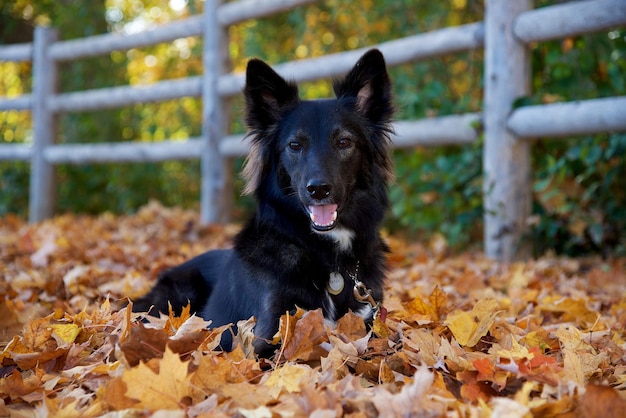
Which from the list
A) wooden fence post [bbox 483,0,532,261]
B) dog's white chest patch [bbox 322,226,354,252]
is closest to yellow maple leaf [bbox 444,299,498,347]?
Result: dog's white chest patch [bbox 322,226,354,252]

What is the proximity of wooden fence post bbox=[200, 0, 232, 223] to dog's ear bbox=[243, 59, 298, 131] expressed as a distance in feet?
12.6

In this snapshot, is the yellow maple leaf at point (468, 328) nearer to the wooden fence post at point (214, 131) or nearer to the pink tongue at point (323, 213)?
the pink tongue at point (323, 213)

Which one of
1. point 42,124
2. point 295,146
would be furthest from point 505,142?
point 42,124

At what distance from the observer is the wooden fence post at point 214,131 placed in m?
7.17

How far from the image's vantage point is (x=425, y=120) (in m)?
5.61

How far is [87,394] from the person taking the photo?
6.46 ft

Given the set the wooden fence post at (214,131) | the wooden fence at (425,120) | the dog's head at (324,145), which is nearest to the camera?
the dog's head at (324,145)

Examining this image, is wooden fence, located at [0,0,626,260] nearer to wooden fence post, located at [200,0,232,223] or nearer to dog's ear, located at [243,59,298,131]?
wooden fence post, located at [200,0,232,223]

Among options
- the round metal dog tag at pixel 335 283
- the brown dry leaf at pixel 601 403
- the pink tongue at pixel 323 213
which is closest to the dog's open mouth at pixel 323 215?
the pink tongue at pixel 323 213

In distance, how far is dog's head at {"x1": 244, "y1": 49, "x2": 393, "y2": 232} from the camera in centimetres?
300

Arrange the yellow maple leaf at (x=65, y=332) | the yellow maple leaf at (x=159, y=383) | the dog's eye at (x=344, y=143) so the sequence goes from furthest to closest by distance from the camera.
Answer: the dog's eye at (x=344, y=143) < the yellow maple leaf at (x=65, y=332) < the yellow maple leaf at (x=159, y=383)

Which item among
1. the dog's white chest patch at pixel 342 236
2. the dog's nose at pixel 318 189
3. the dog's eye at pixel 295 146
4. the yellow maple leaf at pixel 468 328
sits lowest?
the yellow maple leaf at pixel 468 328

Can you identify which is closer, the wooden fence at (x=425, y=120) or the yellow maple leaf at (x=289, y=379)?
the yellow maple leaf at (x=289, y=379)

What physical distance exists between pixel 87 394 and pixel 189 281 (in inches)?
59.5
